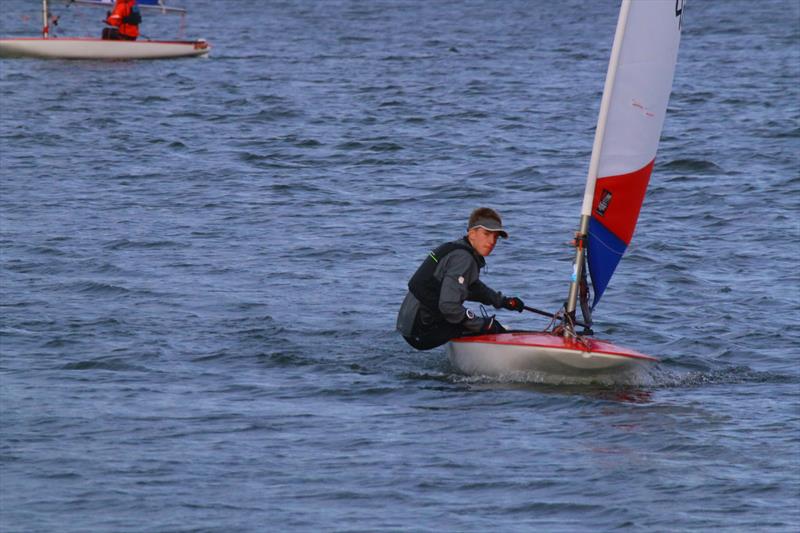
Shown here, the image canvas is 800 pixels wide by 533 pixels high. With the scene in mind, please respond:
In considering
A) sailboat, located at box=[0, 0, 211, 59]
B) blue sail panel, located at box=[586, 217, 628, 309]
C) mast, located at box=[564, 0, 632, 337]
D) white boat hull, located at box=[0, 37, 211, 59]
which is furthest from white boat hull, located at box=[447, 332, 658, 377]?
white boat hull, located at box=[0, 37, 211, 59]

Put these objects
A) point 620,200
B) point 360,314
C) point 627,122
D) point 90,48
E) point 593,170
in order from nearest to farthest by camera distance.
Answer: point 593,170 → point 627,122 → point 620,200 → point 360,314 → point 90,48

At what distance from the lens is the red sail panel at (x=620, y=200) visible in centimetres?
1241

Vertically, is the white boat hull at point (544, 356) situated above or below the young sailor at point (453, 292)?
below

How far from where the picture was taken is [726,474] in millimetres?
10094

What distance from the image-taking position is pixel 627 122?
12.4 m

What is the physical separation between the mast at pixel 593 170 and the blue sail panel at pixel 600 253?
152 mm

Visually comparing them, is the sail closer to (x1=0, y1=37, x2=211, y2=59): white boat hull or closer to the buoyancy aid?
the buoyancy aid

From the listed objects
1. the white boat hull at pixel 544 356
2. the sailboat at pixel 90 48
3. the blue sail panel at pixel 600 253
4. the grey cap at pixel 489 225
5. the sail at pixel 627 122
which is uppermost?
the sail at pixel 627 122

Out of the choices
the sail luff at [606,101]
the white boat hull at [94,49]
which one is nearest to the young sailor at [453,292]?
the sail luff at [606,101]

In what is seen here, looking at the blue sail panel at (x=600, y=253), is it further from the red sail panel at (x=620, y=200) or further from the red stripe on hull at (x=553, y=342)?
the red stripe on hull at (x=553, y=342)

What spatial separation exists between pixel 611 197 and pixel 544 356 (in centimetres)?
166

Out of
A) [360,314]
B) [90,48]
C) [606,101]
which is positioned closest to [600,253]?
[606,101]

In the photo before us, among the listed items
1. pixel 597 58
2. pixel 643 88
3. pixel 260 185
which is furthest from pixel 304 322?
pixel 597 58

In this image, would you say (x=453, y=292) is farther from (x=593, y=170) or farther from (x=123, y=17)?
(x=123, y=17)
